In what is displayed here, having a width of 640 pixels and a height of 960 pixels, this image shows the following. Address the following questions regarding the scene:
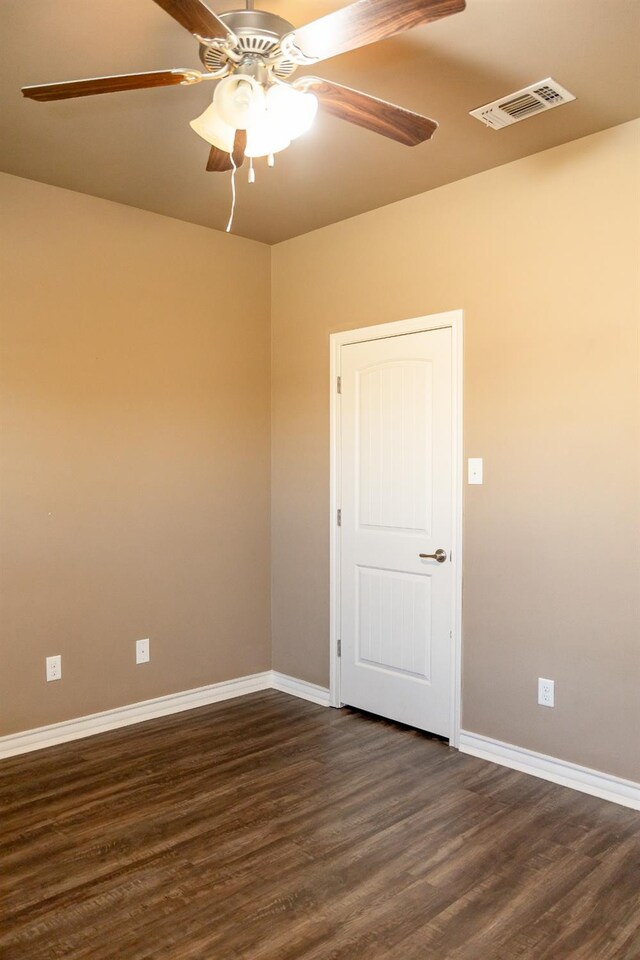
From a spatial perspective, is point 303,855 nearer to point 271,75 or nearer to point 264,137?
point 264,137

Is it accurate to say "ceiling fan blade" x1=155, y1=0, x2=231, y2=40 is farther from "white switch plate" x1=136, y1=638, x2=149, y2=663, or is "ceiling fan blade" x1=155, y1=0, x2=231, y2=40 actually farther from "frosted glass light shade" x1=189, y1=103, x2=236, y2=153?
"white switch plate" x1=136, y1=638, x2=149, y2=663

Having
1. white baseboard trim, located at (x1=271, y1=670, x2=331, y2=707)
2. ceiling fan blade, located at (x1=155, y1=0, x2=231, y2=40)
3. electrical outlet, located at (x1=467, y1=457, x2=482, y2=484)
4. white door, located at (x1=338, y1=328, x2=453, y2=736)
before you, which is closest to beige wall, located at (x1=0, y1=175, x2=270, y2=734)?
white baseboard trim, located at (x1=271, y1=670, x2=331, y2=707)

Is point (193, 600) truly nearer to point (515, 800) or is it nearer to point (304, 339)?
point (304, 339)

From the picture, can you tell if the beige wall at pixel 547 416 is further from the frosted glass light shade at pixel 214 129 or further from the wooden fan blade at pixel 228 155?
the frosted glass light shade at pixel 214 129

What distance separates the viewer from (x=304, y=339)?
4402 millimetres

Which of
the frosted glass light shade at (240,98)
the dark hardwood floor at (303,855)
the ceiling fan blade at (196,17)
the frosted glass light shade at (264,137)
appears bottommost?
the dark hardwood floor at (303,855)

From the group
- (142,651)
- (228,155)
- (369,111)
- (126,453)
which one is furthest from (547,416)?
(142,651)

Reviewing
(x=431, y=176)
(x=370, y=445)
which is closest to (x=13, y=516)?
(x=370, y=445)

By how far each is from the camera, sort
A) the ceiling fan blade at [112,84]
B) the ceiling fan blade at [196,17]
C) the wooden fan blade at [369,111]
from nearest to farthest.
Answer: the ceiling fan blade at [196,17]
the ceiling fan blade at [112,84]
the wooden fan blade at [369,111]

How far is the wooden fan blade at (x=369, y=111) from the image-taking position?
6.62 ft

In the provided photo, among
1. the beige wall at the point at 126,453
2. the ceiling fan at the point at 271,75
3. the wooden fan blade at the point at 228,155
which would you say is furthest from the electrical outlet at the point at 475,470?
the wooden fan blade at the point at 228,155

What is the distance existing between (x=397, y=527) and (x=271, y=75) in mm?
2391

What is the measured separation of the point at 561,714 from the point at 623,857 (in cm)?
68

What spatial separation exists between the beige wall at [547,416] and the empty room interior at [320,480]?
0.01 metres
